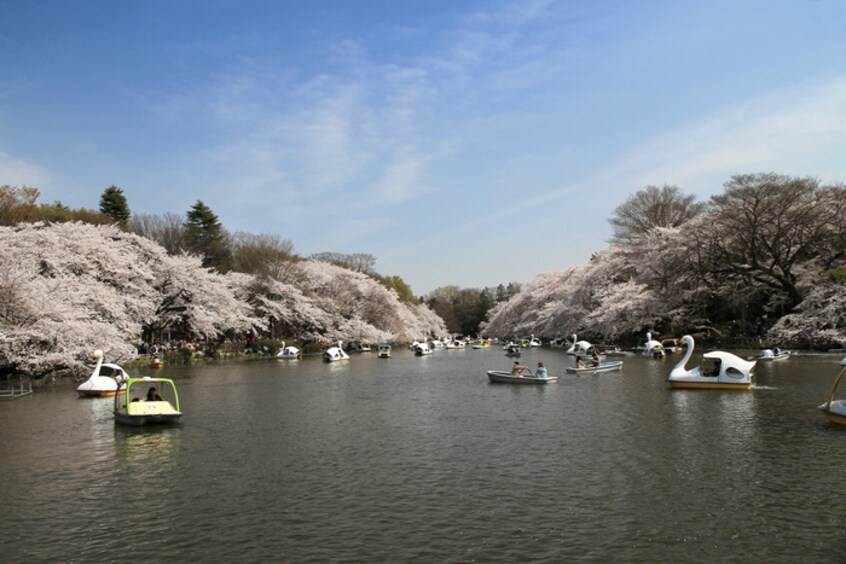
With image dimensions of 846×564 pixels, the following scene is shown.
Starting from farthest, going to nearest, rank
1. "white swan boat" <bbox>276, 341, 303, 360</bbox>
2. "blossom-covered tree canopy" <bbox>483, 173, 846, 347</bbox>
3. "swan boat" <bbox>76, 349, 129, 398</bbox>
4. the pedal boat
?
"white swan boat" <bbox>276, 341, 303, 360</bbox> < "blossom-covered tree canopy" <bbox>483, 173, 846, 347</bbox> < the pedal boat < "swan boat" <bbox>76, 349, 129, 398</bbox>

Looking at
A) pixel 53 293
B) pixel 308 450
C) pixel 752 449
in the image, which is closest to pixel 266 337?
pixel 53 293

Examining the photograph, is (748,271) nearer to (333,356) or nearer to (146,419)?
(333,356)

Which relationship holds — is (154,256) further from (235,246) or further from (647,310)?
(647,310)

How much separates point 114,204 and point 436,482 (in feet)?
260

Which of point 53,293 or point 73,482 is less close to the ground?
point 53,293

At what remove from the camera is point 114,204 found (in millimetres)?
81875

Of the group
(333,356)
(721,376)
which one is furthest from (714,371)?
(333,356)

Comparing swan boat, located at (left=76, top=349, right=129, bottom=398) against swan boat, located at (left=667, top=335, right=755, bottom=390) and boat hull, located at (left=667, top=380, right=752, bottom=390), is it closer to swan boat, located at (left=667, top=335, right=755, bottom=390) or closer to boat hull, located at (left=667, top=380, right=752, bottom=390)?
boat hull, located at (left=667, top=380, right=752, bottom=390)

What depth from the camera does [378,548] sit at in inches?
416

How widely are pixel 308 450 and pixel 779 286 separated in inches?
1982

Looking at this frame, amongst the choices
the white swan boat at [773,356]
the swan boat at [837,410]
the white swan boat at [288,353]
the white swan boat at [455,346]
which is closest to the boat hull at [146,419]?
the swan boat at [837,410]

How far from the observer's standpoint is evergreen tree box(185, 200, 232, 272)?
8250 cm

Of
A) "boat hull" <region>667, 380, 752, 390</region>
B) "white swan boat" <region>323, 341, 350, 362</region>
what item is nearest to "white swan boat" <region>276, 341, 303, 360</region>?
"white swan boat" <region>323, 341, 350, 362</region>

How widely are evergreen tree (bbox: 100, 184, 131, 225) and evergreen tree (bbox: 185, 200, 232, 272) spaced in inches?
310
